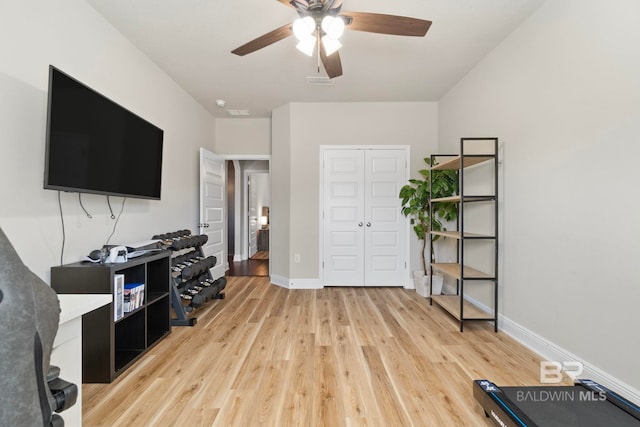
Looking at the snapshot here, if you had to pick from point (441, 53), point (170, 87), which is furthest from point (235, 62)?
point (441, 53)

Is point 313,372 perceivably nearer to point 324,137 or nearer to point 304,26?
point 304,26

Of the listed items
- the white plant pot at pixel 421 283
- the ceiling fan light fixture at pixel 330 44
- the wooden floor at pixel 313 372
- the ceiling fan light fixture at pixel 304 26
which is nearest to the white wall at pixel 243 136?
the wooden floor at pixel 313 372

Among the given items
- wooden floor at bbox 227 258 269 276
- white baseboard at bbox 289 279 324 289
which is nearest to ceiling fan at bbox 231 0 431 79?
white baseboard at bbox 289 279 324 289

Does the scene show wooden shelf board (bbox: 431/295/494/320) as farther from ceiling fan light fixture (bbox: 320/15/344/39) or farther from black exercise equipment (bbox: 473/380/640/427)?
ceiling fan light fixture (bbox: 320/15/344/39)

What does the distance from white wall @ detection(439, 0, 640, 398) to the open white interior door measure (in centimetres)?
358

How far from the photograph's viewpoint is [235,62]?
2918 mm

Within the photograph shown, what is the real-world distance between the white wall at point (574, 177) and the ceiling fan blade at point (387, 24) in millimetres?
1106

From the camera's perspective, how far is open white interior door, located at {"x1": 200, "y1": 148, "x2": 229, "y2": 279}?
3.84m

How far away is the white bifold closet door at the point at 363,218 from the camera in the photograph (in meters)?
4.04

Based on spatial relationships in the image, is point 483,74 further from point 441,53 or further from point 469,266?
point 469,266

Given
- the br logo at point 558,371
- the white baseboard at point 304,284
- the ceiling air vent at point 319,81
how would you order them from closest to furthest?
1. the br logo at point 558,371
2. the ceiling air vent at point 319,81
3. the white baseboard at point 304,284

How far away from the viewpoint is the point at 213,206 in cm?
416

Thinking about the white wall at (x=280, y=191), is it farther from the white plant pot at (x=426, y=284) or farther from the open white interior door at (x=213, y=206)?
the white plant pot at (x=426, y=284)

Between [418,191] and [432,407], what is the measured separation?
2586 millimetres
